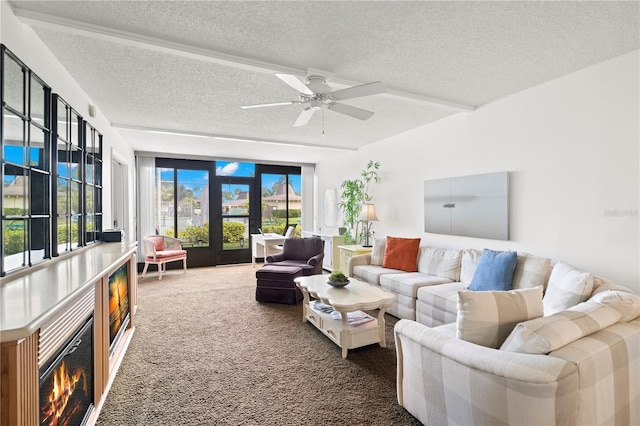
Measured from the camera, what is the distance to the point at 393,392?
2.19m

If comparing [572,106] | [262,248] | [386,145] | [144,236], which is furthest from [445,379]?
[144,236]

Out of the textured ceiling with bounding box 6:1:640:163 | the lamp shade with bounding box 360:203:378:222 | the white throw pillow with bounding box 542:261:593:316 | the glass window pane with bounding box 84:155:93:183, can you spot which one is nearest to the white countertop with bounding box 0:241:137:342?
the glass window pane with bounding box 84:155:93:183

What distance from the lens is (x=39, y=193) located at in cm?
213

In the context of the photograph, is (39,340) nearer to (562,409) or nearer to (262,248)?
(562,409)

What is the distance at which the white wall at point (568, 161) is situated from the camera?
8.17ft

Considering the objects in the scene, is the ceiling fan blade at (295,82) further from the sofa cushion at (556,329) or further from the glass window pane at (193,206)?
the glass window pane at (193,206)

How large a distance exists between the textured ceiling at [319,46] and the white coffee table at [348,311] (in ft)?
6.46

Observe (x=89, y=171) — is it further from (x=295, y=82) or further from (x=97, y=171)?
(x=295, y=82)

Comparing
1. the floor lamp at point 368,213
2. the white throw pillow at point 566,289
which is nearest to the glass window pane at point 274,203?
the floor lamp at point 368,213

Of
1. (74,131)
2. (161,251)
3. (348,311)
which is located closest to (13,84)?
(74,131)

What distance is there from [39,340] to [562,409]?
6.80 ft

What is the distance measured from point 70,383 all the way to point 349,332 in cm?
194

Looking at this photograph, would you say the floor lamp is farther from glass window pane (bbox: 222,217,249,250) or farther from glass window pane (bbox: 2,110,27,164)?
glass window pane (bbox: 2,110,27,164)

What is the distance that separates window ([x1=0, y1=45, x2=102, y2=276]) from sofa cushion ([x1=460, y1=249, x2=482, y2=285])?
379 centimetres
